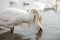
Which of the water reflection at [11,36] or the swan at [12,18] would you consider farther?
the swan at [12,18]

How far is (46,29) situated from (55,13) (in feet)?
2.12

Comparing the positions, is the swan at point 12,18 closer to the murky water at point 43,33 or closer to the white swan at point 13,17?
the white swan at point 13,17

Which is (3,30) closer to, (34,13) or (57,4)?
(34,13)

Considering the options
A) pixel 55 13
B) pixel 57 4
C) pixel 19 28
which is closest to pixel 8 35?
pixel 19 28

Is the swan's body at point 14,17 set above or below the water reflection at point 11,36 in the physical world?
above

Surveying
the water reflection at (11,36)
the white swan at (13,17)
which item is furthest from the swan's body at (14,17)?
the water reflection at (11,36)

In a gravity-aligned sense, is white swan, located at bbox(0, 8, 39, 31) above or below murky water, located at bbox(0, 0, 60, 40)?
above

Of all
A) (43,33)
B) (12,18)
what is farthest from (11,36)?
(43,33)

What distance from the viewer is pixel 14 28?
5.66 feet

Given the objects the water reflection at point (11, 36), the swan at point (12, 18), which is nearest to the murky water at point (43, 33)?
the water reflection at point (11, 36)

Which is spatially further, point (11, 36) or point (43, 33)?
point (43, 33)

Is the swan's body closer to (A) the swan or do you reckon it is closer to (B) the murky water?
(A) the swan

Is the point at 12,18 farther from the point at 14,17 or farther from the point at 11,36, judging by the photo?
the point at 11,36

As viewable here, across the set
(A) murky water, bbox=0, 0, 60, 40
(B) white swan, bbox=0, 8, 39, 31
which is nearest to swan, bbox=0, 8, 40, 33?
(B) white swan, bbox=0, 8, 39, 31
